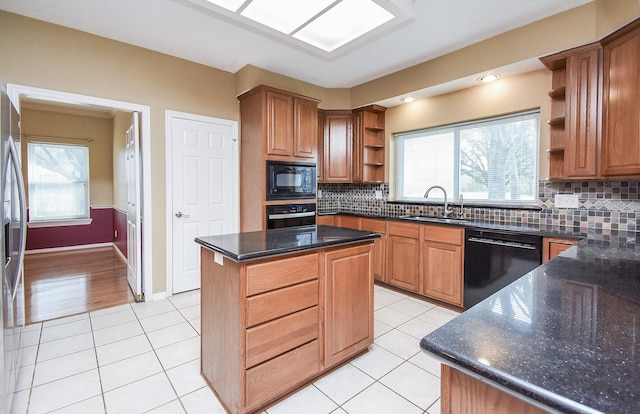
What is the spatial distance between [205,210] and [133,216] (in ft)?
2.73

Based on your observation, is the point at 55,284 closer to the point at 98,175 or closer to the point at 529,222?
the point at 98,175

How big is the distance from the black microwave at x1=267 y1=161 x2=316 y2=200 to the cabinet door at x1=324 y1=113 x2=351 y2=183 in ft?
1.91

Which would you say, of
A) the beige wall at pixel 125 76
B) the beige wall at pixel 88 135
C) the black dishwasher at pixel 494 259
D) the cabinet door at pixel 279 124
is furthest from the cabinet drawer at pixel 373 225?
the beige wall at pixel 88 135

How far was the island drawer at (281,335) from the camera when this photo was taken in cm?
159

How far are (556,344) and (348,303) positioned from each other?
58.2 inches

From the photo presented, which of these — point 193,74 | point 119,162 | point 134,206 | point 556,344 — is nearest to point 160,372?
point 134,206

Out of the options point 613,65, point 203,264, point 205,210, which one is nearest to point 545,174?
point 613,65

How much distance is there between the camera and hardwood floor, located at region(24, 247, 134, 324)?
3.09m

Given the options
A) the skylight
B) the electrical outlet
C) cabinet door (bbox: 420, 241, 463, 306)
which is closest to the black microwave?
the skylight

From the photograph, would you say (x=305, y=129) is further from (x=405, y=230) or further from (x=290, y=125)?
(x=405, y=230)

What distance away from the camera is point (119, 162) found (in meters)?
5.40

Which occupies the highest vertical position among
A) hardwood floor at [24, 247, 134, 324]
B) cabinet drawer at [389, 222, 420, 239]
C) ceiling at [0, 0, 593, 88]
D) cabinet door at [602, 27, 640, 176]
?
ceiling at [0, 0, 593, 88]

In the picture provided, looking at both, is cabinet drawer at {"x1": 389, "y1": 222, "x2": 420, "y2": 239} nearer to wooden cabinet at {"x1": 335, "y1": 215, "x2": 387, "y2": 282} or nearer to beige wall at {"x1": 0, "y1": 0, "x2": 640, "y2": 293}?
wooden cabinet at {"x1": 335, "y1": 215, "x2": 387, "y2": 282}

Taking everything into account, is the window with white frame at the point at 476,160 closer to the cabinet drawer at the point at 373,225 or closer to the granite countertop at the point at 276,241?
the cabinet drawer at the point at 373,225
